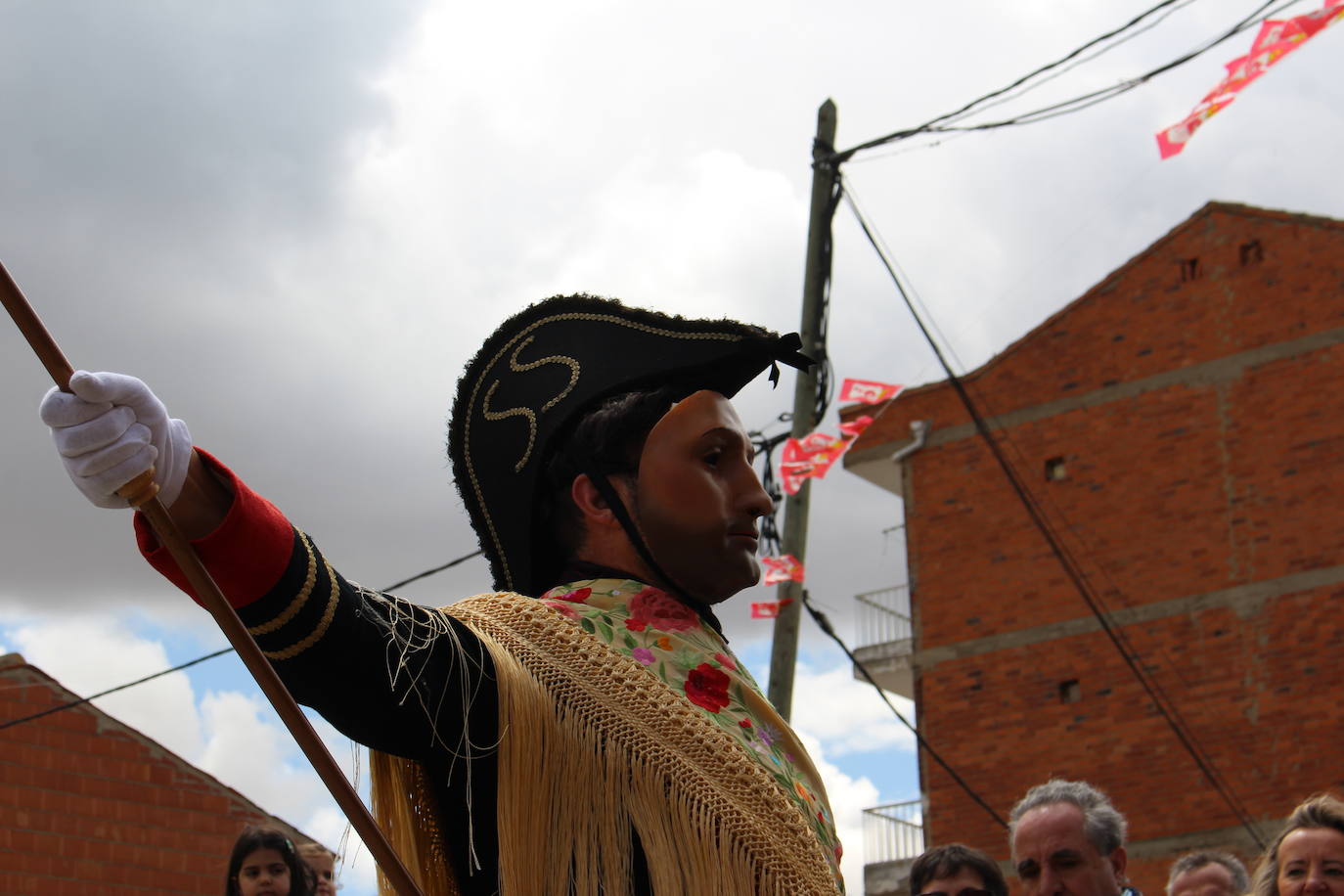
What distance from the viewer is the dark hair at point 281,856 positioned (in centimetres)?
484

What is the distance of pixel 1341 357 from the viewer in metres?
17.5

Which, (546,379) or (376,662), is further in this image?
(546,379)

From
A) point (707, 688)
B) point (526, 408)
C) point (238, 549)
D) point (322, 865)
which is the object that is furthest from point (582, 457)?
point (322, 865)

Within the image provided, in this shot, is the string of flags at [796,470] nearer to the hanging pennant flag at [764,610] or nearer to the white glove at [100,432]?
the hanging pennant flag at [764,610]

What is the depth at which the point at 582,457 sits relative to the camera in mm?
2932

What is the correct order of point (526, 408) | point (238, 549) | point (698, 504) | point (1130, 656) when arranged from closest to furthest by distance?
1. point (238, 549)
2. point (698, 504)
3. point (526, 408)
4. point (1130, 656)

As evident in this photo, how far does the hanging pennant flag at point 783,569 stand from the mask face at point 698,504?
259 inches

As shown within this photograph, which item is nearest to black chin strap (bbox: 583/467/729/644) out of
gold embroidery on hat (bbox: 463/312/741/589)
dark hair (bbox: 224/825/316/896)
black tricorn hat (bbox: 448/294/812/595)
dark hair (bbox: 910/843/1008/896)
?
black tricorn hat (bbox: 448/294/812/595)

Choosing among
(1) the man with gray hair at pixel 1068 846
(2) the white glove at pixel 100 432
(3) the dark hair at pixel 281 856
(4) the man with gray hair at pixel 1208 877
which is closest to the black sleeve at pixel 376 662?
(2) the white glove at pixel 100 432

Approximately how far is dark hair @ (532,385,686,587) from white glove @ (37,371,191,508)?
3.40 feet

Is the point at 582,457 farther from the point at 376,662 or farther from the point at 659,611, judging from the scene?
the point at 376,662

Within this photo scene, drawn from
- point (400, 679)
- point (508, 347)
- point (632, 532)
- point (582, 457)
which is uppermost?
point (508, 347)

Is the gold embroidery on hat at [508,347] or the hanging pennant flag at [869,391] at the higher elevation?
the hanging pennant flag at [869,391]

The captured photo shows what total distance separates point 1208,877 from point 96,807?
7912mm
